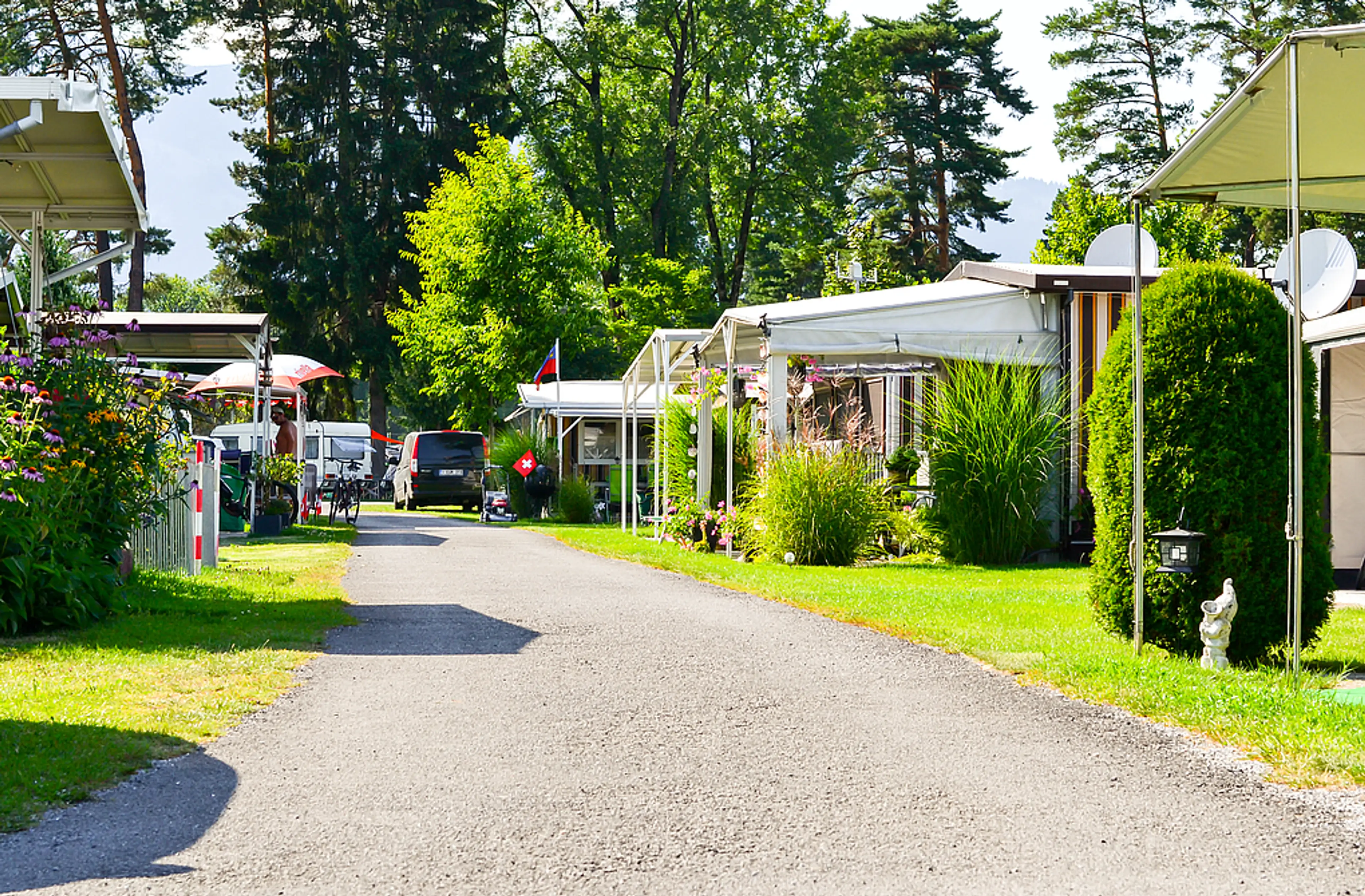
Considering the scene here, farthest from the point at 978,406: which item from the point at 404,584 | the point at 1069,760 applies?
the point at 1069,760

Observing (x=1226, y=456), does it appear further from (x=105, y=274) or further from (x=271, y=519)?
(x=105, y=274)

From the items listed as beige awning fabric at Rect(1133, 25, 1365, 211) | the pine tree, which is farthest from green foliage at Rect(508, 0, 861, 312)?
beige awning fabric at Rect(1133, 25, 1365, 211)

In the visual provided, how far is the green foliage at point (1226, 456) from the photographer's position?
7.09 m

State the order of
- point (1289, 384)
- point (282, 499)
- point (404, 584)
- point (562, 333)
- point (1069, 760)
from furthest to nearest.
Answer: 1. point (562, 333)
2. point (282, 499)
3. point (404, 584)
4. point (1289, 384)
5. point (1069, 760)

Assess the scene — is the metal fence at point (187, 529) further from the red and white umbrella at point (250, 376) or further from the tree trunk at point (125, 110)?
the tree trunk at point (125, 110)

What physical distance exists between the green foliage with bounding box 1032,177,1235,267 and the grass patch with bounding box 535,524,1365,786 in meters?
21.0

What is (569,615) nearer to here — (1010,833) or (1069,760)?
(1069,760)

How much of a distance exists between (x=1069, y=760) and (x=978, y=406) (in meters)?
9.05

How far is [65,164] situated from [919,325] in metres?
8.26

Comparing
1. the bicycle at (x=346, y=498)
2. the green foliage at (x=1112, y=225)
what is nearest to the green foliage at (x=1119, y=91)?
the green foliage at (x=1112, y=225)

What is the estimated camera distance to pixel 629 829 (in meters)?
4.27

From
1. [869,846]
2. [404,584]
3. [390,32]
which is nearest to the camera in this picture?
[869,846]

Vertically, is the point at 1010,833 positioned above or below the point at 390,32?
below

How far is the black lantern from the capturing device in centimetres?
703
